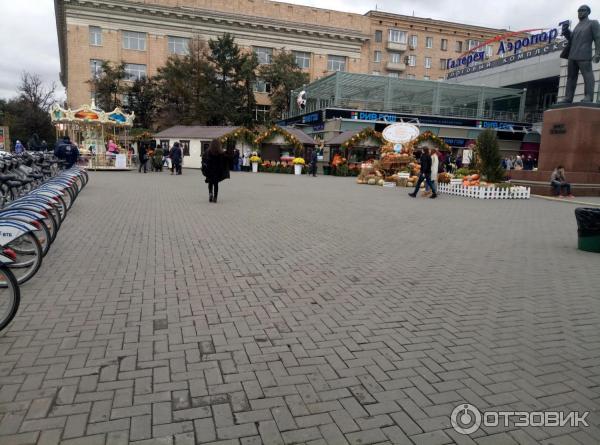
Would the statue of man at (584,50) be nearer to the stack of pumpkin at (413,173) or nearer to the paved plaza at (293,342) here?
the stack of pumpkin at (413,173)

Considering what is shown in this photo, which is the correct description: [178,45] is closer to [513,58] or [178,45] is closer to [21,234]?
[513,58]

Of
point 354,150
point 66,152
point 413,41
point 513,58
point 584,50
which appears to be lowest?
point 66,152

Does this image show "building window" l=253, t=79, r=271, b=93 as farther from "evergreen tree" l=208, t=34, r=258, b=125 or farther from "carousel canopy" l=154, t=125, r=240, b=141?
"carousel canopy" l=154, t=125, r=240, b=141

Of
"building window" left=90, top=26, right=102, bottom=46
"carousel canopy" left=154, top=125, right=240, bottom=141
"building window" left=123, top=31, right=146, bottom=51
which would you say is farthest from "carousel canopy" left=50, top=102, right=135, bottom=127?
"building window" left=123, top=31, right=146, bottom=51

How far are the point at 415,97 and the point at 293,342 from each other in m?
46.3

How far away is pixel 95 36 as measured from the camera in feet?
173

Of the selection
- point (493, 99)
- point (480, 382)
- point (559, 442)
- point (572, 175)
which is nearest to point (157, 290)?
point (480, 382)

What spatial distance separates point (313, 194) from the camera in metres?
16.5

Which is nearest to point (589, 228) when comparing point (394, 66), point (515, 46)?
point (515, 46)

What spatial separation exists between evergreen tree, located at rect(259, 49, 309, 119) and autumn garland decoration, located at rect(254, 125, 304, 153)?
2098cm

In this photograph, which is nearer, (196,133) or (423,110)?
(196,133)

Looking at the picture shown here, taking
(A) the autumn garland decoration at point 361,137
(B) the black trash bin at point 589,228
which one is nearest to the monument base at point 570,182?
(B) the black trash bin at point 589,228

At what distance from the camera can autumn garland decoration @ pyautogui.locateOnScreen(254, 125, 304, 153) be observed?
32.9 metres

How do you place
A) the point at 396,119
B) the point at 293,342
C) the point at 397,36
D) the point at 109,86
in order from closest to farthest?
the point at 293,342
the point at 396,119
the point at 109,86
the point at 397,36
